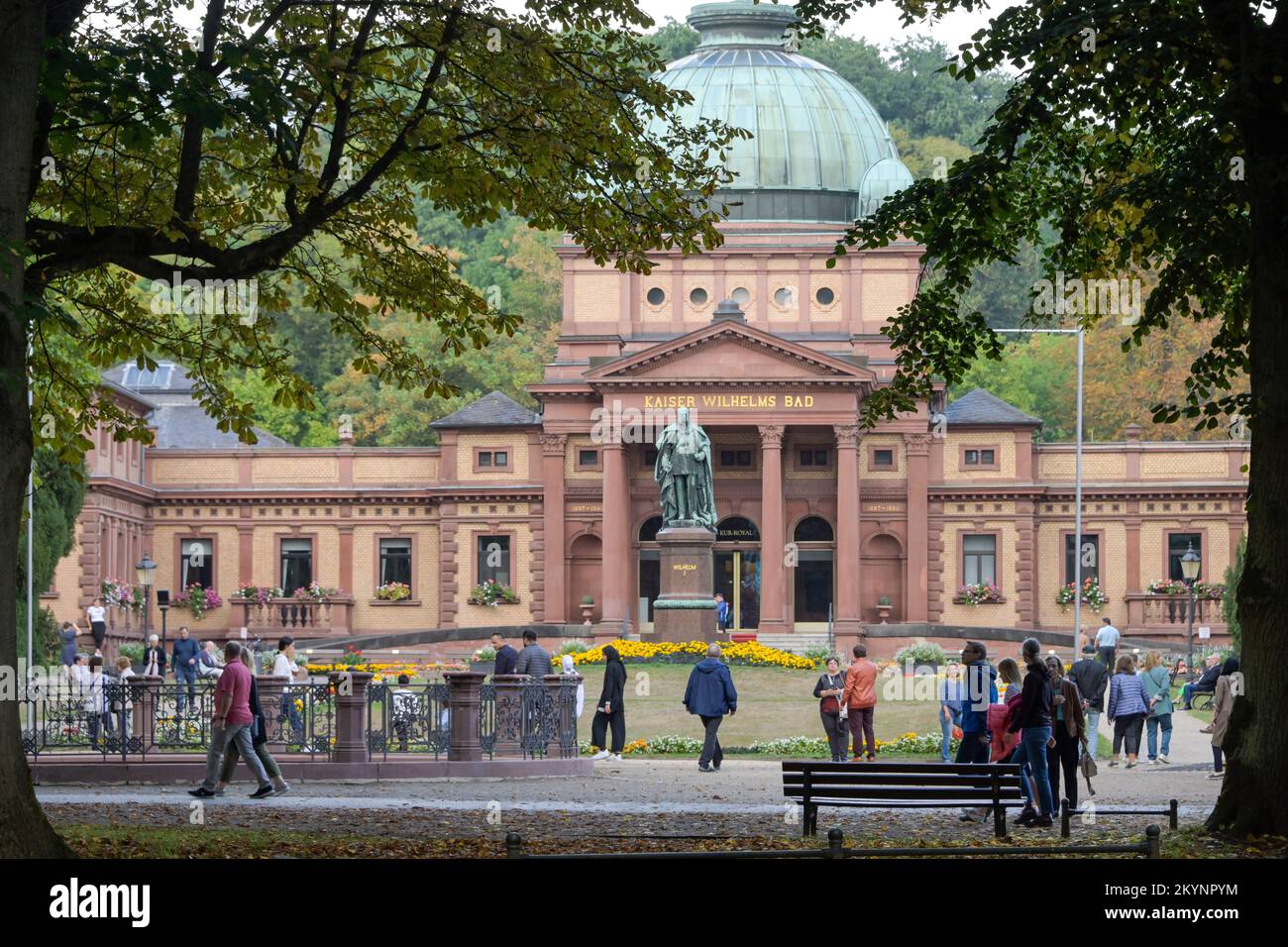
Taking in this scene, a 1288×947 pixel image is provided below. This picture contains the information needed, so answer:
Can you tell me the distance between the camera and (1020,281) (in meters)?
108

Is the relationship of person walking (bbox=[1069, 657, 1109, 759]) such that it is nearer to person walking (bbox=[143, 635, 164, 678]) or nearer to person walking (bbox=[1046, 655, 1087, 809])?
person walking (bbox=[1046, 655, 1087, 809])

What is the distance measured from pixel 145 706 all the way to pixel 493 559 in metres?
45.2

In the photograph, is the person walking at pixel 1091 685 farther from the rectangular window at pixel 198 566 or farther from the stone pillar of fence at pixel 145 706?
the rectangular window at pixel 198 566

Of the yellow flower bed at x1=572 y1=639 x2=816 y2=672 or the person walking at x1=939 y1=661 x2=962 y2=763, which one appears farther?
the yellow flower bed at x1=572 y1=639 x2=816 y2=672

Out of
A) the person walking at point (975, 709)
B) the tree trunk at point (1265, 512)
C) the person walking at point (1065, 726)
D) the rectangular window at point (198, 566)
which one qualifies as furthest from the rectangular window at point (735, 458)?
the tree trunk at point (1265, 512)

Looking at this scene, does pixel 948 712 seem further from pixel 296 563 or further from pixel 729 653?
pixel 296 563

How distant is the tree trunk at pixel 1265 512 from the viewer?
62.7ft

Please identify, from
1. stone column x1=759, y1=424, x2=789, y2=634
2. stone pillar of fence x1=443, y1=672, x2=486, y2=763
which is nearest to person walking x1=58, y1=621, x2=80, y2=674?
stone pillar of fence x1=443, y1=672, x2=486, y2=763

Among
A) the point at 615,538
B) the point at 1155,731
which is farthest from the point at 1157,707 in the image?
the point at 615,538

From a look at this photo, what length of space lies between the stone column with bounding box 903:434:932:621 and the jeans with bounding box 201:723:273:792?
49.1 meters

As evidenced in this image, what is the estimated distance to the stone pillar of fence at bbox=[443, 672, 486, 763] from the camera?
95.8 ft

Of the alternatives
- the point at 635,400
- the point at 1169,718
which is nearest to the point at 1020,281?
the point at 635,400
